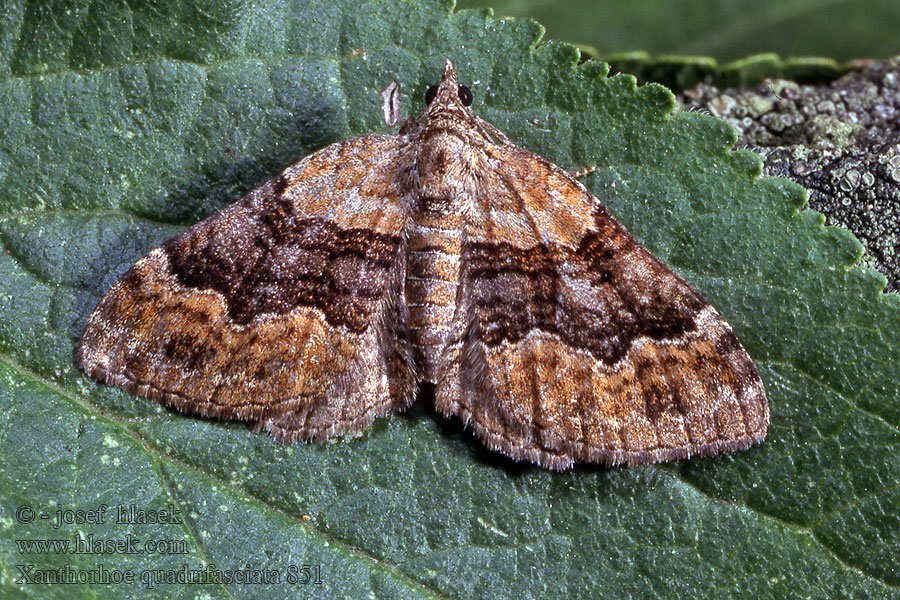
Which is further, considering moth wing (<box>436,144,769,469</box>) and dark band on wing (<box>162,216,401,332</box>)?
dark band on wing (<box>162,216,401,332</box>)

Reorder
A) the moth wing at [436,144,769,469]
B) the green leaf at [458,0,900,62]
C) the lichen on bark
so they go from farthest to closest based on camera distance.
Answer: the green leaf at [458,0,900,62] < the lichen on bark < the moth wing at [436,144,769,469]

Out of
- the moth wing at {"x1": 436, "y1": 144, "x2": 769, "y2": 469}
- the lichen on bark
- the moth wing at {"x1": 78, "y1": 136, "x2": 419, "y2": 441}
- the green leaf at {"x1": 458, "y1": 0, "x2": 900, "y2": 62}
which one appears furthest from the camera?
the green leaf at {"x1": 458, "y1": 0, "x2": 900, "y2": 62}

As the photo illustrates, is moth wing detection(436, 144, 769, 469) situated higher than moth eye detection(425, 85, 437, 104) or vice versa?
moth eye detection(425, 85, 437, 104)

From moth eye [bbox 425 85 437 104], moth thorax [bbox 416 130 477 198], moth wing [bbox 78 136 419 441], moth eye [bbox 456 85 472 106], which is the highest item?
moth eye [bbox 456 85 472 106]

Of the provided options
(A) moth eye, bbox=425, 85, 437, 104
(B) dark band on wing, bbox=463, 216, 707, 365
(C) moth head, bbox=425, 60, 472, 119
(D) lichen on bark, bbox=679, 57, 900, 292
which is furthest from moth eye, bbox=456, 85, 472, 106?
(D) lichen on bark, bbox=679, 57, 900, 292

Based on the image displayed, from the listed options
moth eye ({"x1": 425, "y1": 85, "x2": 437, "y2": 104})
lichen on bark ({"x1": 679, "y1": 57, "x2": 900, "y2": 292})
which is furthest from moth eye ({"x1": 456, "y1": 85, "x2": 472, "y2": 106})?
lichen on bark ({"x1": 679, "y1": 57, "x2": 900, "y2": 292})

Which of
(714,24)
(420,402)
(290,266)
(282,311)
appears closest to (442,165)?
(290,266)

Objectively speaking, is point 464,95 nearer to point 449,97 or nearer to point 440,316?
point 449,97

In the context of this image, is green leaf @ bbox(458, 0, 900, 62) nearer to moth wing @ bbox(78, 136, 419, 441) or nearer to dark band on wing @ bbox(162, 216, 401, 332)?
moth wing @ bbox(78, 136, 419, 441)

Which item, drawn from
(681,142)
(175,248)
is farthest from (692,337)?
(175,248)
